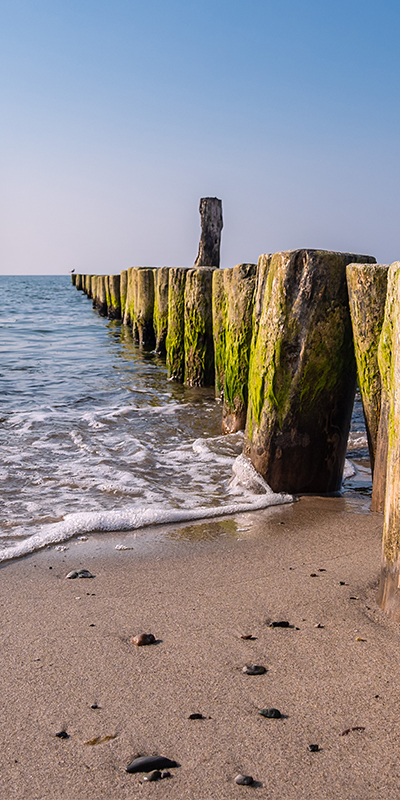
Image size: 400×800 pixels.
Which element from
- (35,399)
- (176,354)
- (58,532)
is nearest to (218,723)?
(58,532)

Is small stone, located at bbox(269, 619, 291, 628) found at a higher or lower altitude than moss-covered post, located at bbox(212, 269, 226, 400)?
lower

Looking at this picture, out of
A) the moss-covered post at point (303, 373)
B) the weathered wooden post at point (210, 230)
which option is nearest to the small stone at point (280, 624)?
the moss-covered post at point (303, 373)

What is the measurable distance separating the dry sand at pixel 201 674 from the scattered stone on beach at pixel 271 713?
2 cm

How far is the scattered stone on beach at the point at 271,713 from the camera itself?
165 cm

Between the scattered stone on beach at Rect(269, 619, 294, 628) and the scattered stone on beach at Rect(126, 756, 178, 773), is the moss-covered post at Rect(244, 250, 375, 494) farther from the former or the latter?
the scattered stone on beach at Rect(126, 756, 178, 773)

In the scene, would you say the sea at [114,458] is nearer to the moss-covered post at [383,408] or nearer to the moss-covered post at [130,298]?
the moss-covered post at [383,408]

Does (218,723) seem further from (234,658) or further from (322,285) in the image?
(322,285)

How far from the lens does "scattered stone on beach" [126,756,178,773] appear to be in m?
1.48

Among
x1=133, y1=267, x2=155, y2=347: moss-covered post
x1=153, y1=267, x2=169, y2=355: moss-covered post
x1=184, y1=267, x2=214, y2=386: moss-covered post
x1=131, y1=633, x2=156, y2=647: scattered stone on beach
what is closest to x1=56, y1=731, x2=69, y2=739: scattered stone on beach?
x1=131, y1=633, x2=156, y2=647: scattered stone on beach

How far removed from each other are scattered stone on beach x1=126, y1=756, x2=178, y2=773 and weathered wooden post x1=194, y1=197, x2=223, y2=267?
29.6ft

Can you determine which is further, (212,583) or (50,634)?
(212,583)

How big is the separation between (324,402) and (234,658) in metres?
2.06

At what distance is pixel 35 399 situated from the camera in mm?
7926

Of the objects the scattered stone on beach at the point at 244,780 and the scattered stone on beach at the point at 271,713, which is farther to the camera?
the scattered stone on beach at the point at 271,713
